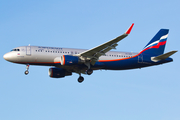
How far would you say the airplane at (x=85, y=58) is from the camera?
3650 cm

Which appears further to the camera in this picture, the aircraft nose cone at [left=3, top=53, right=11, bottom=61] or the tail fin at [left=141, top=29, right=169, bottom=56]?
the tail fin at [left=141, top=29, right=169, bottom=56]

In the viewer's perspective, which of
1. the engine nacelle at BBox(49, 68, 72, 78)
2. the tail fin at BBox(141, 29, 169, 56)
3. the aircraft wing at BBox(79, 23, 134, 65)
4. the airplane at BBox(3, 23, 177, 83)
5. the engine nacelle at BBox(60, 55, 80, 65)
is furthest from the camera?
the tail fin at BBox(141, 29, 169, 56)

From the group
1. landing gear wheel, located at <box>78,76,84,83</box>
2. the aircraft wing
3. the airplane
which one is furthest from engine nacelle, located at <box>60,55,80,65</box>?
landing gear wheel, located at <box>78,76,84,83</box>

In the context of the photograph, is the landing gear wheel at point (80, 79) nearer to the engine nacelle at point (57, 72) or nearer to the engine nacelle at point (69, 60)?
the engine nacelle at point (57, 72)

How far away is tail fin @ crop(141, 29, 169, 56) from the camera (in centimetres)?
4400

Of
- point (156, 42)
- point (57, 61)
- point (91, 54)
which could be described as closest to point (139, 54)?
point (156, 42)

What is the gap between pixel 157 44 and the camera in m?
45.0

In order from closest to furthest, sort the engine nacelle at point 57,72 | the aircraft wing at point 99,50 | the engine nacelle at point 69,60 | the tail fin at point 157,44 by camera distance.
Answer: the aircraft wing at point 99,50
the engine nacelle at point 69,60
the engine nacelle at point 57,72
the tail fin at point 157,44

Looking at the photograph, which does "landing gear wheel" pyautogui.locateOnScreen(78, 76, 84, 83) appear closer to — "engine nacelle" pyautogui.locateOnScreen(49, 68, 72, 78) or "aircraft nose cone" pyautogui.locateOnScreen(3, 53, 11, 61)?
"engine nacelle" pyautogui.locateOnScreen(49, 68, 72, 78)

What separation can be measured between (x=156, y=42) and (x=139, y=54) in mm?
4630

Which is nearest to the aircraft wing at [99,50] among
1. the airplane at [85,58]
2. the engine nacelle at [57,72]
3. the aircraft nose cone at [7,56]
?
the airplane at [85,58]

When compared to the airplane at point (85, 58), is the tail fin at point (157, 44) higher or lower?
higher

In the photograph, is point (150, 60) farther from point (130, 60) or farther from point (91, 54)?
point (91, 54)

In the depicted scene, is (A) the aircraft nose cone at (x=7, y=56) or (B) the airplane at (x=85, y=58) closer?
(B) the airplane at (x=85, y=58)
